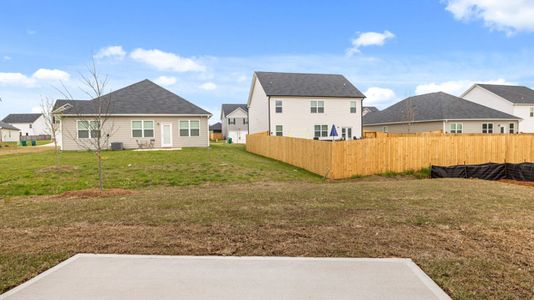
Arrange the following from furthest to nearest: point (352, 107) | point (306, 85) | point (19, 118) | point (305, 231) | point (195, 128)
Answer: point (19, 118) < point (306, 85) < point (352, 107) < point (195, 128) < point (305, 231)

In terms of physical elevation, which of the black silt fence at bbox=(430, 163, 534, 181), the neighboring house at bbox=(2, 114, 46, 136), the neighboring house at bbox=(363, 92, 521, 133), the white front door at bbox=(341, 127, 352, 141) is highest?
the neighboring house at bbox=(2, 114, 46, 136)

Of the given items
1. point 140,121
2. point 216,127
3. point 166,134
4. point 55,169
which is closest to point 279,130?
point 166,134

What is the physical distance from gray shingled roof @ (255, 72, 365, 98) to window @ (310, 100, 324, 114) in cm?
72

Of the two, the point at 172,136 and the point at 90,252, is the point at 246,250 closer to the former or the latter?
the point at 90,252

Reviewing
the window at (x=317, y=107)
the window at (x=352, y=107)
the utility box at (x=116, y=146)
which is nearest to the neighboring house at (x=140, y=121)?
the utility box at (x=116, y=146)

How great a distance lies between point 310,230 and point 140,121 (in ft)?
80.4

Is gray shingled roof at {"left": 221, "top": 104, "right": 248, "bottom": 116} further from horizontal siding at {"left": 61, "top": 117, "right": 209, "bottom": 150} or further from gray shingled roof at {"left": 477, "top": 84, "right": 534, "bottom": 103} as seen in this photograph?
gray shingled roof at {"left": 477, "top": 84, "right": 534, "bottom": 103}

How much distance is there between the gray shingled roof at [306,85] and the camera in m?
33.2

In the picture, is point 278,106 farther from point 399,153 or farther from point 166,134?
point 399,153

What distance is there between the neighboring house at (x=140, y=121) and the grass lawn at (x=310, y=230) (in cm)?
1802

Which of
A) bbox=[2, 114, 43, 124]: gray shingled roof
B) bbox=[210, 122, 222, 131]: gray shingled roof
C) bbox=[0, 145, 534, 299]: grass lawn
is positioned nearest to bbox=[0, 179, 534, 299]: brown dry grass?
bbox=[0, 145, 534, 299]: grass lawn

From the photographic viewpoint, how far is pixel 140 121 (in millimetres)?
26953

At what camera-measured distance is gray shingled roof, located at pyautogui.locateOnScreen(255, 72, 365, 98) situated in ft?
109

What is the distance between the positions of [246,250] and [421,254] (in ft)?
7.78
